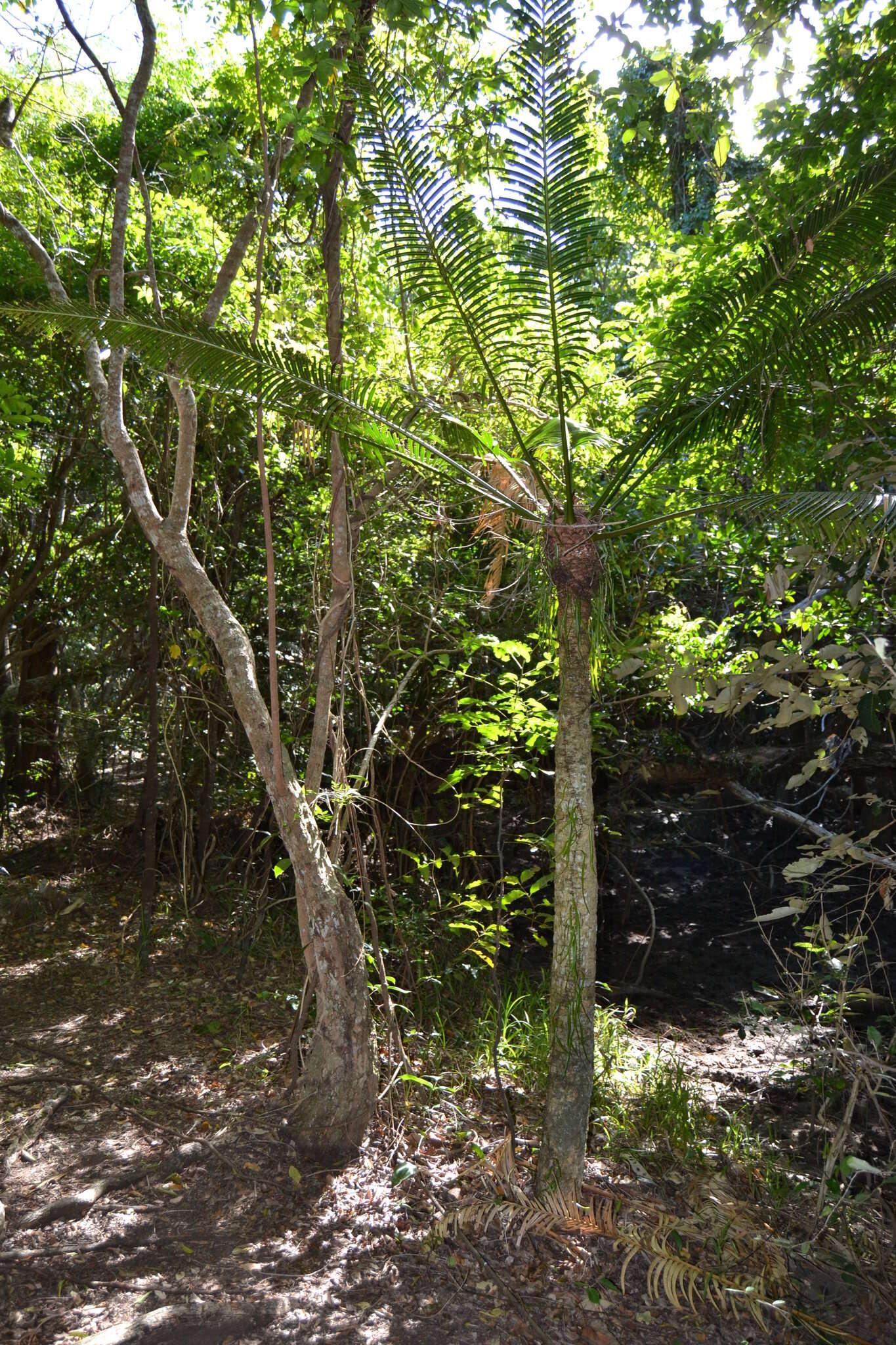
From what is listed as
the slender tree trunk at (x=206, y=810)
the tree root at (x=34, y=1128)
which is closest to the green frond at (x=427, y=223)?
the tree root at (x=34, y=1128)

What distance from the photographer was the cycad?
354 centimetres

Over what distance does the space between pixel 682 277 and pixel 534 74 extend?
2.33 metres

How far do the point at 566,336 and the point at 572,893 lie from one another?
7.30 feet

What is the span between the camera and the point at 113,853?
8.09 m

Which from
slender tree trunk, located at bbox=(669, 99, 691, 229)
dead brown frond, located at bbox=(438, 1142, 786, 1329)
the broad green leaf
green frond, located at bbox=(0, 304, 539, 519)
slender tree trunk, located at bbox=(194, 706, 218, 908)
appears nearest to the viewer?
dead brown frond, located at bbox=(438, 1142, 786, 1329)

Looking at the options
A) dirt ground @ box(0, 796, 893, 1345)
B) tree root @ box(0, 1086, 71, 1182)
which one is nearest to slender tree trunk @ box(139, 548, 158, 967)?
dirt ground @ box(0, 796, 893, 1345)

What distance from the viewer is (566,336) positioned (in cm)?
375

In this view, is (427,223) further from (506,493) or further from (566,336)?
(506,493)

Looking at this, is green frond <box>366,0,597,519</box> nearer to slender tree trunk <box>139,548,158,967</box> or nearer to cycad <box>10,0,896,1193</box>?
cycad <box>10,0,896,1193</box>

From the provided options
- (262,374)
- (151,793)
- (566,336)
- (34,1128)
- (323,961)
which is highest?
(566,336)

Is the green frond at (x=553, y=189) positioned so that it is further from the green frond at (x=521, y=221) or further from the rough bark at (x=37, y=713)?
the rough bark at (x=37, y=713)

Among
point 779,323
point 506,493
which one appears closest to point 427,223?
point 506,493

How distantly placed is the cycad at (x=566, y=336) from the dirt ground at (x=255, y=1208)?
453mm

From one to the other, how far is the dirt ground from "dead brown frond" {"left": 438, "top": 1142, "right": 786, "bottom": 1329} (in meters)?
0.05
